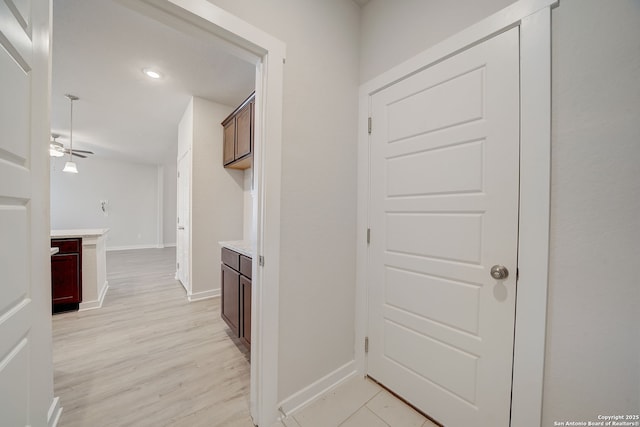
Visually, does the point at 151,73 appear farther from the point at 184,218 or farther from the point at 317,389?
the point at 317,389

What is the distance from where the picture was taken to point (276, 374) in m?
1.31

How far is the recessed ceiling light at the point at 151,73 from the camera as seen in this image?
2.46 m

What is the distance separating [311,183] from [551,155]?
114 centimetres

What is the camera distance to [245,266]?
1802 mm

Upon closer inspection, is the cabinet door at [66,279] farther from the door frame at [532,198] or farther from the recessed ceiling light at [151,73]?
the door frame at [532,198]

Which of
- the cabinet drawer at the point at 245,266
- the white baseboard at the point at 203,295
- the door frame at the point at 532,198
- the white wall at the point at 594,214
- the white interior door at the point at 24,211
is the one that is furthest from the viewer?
the white baseboard at the point at 203,295

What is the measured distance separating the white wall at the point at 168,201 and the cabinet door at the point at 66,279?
17.0 feet

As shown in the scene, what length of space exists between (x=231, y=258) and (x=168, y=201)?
6.80m

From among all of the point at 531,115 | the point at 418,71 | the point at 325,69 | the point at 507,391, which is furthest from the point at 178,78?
the point at 507,391

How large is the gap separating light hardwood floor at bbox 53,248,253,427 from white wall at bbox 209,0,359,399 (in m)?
0.59

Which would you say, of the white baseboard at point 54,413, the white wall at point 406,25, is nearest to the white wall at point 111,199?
the white baseboard at point 54,413

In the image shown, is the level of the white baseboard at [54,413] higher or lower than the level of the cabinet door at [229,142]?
lower

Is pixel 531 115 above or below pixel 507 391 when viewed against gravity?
above

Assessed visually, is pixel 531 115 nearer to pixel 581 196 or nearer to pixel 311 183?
pixel 581 196
